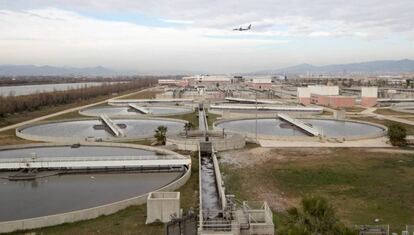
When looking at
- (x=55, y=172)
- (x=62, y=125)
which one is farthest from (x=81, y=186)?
(x=62, y=125)

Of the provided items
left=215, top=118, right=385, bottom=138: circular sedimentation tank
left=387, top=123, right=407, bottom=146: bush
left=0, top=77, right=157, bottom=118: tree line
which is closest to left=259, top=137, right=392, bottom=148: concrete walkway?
left=387, top=123, right=407, bottom=146: bush

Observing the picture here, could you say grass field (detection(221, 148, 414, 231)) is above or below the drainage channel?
above

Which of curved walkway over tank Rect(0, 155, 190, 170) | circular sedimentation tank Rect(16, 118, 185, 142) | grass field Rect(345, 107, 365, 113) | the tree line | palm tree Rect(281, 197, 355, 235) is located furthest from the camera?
grass field Rect(345, 107, 365, 113)

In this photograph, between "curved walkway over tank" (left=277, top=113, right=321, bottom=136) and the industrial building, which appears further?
the industrial building

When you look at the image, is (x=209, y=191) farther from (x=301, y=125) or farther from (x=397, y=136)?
(x=301, y=125)

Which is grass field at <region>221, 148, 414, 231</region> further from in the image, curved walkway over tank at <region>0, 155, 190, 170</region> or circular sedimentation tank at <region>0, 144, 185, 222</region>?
circular sedimentation tank at <region>0, 144, 185, 222</region>

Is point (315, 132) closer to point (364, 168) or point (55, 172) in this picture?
point (364, 168)

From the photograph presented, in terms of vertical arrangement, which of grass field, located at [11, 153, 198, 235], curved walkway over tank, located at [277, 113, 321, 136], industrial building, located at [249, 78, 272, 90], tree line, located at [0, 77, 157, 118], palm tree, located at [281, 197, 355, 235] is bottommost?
grass field, located at [11, 153, 198, 235]

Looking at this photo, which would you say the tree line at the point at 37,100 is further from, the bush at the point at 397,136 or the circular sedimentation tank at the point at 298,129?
the bush at the point at 397,136
